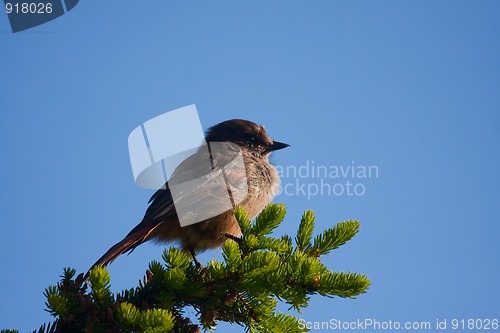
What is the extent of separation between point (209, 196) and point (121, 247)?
4.26ft

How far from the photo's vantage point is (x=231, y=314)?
3.45 m

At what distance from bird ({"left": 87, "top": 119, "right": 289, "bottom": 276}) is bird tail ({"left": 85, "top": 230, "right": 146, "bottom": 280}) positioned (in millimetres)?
177

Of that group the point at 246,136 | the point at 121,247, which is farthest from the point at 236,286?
the point at 246,136

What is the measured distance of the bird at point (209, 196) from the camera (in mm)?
5219

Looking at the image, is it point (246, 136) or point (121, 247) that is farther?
point (246, 136)

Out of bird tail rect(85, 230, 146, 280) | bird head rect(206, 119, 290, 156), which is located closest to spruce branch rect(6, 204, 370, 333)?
bird tail rect(85, 230, 146, 280)

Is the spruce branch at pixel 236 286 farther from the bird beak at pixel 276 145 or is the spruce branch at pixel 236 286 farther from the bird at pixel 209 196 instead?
the bird beak at pixel 276 145

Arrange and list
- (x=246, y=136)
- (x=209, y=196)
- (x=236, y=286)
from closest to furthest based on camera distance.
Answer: (x=236, y=286)
(x=209, y=196)
(x=246, y=136)

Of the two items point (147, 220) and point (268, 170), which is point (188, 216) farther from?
point (268, 170)

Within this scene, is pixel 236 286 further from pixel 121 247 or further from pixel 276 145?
pixel 276 145

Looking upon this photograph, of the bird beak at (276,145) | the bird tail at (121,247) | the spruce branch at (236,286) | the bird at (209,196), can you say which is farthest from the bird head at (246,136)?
the spruce branch at (236,286)

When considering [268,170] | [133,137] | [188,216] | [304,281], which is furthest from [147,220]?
[304,281]

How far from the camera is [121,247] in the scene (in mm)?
4199

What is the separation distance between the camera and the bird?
205 inches
